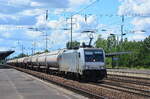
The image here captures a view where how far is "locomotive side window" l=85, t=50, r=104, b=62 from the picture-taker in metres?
34.0

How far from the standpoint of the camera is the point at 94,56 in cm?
3419

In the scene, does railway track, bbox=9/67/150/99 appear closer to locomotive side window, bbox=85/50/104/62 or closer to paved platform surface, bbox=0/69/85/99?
paved platform surface, bbox=0/69/85/99

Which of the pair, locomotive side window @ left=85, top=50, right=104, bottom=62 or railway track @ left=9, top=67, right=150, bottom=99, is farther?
locomotive side window @ left=85, top=50, right=104, bottom=62

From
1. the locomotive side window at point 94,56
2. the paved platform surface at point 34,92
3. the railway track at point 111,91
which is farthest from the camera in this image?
the locomotive side window at point 94,56

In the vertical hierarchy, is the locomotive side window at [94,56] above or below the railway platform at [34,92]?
above

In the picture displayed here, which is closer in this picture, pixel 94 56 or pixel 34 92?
pixel 34 92

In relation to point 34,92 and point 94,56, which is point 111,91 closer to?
point 34,92

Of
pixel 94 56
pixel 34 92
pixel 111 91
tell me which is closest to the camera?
pixel 111 91

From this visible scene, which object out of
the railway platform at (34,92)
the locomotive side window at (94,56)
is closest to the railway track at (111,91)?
the railway platform at (34,92)

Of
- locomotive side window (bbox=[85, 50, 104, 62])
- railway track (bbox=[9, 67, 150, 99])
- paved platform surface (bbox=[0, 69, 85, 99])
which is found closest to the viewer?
railway track (bbox=[9, 67, 150, 99])

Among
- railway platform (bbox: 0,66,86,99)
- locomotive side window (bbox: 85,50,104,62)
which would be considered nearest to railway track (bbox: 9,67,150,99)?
railway platform (bbox: 0,66,86,99)

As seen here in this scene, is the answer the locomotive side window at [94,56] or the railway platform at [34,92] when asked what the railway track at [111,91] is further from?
the locomotive side window at [94,56]

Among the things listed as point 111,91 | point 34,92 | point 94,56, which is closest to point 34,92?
point 34,92

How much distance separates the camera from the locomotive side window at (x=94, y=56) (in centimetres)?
3403
